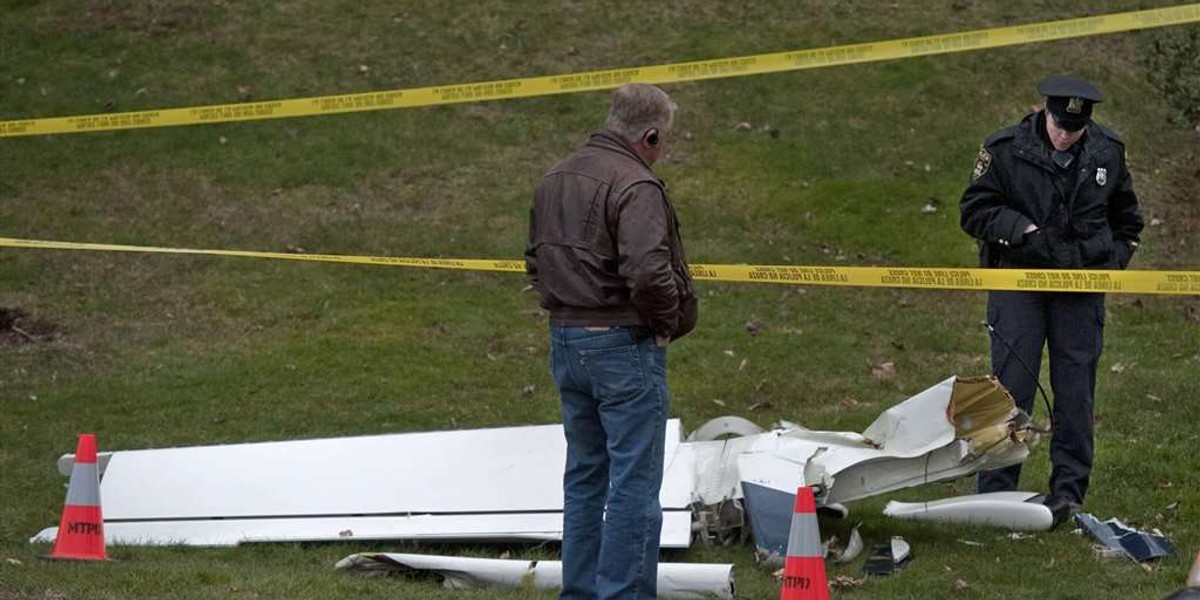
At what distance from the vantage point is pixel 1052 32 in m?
8.87

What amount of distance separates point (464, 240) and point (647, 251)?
771cm

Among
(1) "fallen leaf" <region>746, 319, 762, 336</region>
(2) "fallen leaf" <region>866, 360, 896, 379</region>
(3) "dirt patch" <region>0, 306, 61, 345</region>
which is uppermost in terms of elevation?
(2) "fallen leaf" <region>866, 360, 896, 379</region>

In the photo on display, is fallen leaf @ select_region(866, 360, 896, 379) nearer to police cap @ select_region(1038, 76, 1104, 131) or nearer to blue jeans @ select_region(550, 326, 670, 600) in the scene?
police cap @ select_region(1038, 76, 1104, 131)

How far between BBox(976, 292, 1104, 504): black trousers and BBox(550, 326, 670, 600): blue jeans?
2.29 metres

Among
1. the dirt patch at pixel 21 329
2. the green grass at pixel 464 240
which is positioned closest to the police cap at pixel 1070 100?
the green grass at pixel 464 240

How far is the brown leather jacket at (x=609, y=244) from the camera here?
538cm

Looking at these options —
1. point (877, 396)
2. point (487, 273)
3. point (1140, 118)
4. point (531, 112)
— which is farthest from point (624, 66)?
point (877, 396)

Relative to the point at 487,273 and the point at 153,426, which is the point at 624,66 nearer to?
the point at 487,273

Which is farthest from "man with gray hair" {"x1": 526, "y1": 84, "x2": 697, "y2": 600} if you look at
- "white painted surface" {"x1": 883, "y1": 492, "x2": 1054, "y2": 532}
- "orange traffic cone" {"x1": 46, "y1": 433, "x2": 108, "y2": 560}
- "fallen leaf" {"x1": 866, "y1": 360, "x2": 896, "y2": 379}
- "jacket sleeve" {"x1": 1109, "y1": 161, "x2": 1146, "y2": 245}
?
"fallen leaf" {"x1": 866, "y1": 360, "x2": 896, "y2": 379}

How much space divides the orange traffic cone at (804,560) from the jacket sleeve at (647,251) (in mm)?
926

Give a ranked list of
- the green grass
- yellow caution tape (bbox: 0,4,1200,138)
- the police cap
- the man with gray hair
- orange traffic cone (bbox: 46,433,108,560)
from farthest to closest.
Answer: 1. yellow caution tape (bbox: 0,4,1200,138)
2. the green grass
3. the police cap
4. orange traffic cone (bbox: 46,433,108,560)
5. the man with gray hair

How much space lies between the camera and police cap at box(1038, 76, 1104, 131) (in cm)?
706

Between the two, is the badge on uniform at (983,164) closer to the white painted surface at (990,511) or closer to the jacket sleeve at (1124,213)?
the jacket sleeve at (1124,213)

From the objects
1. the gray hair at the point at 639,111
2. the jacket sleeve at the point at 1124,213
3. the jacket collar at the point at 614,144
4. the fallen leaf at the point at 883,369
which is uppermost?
the gray hair at the point at 639,111
